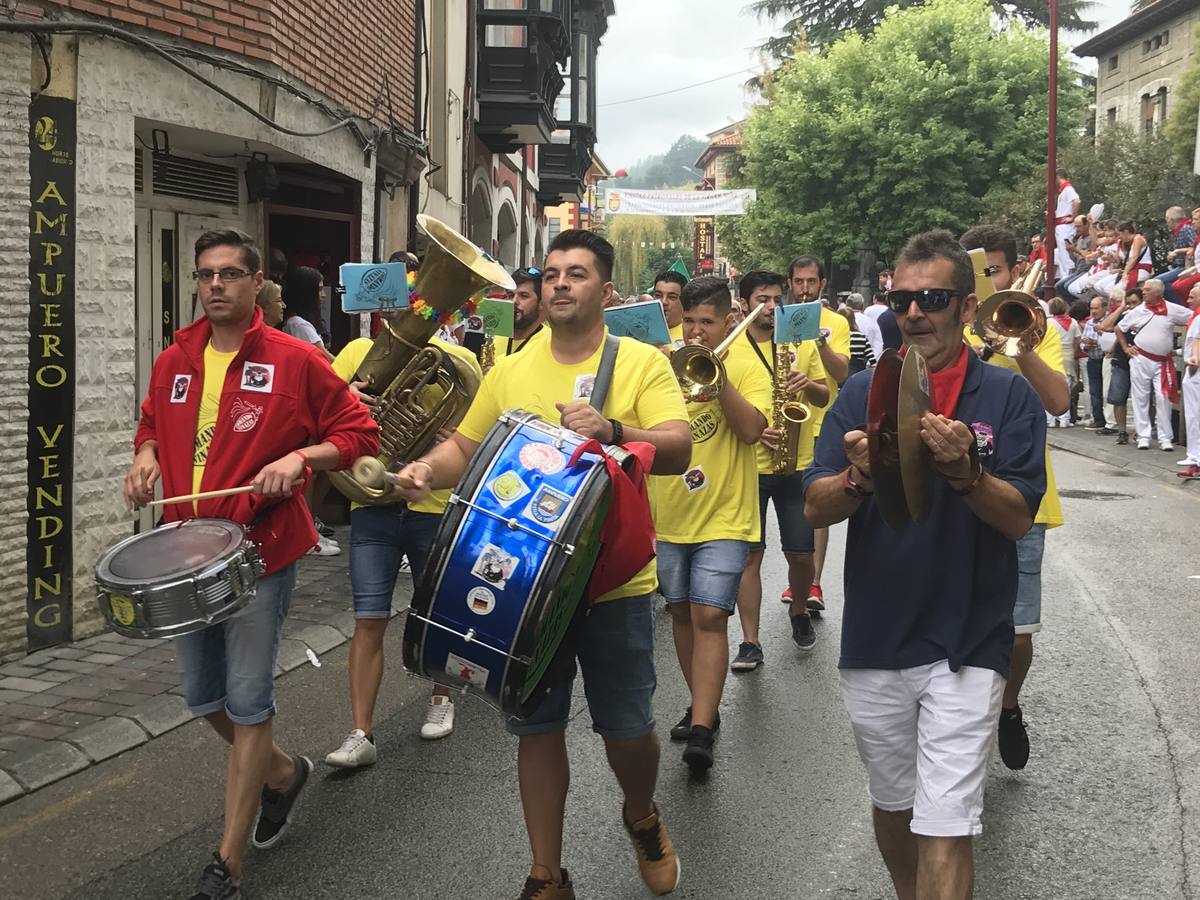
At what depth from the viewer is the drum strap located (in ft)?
12.4

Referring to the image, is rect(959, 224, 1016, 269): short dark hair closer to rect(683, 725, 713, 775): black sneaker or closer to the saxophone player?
the saxophone player

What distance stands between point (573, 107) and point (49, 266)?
67.6ft

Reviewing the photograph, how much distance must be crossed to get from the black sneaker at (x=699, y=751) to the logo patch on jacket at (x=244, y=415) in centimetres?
212

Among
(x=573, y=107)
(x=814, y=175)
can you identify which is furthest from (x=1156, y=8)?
(x=573, y=107)

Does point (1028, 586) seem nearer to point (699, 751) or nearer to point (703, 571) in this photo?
point (703, 571)

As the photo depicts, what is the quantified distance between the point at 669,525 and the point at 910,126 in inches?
1413

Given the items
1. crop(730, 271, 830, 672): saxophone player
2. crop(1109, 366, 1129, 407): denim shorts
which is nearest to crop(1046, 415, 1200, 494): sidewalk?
crop(1109, 366, 1129, 407): denim shorts

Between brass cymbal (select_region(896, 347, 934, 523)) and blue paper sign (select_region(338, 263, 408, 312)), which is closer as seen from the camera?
brass cymbal (select_region(896, 347, 934, 523))

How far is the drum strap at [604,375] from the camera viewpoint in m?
3.79

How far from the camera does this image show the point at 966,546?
3123 mm

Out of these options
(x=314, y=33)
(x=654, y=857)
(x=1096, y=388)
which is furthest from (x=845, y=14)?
(x=654, y=857)

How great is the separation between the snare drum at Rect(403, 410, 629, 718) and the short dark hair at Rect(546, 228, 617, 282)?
0.86 meters

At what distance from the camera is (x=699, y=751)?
4.89 m

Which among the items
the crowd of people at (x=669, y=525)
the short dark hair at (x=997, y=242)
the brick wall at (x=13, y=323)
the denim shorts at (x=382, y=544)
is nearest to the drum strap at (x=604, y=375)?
the crowd of people at (x=669, y=525)
